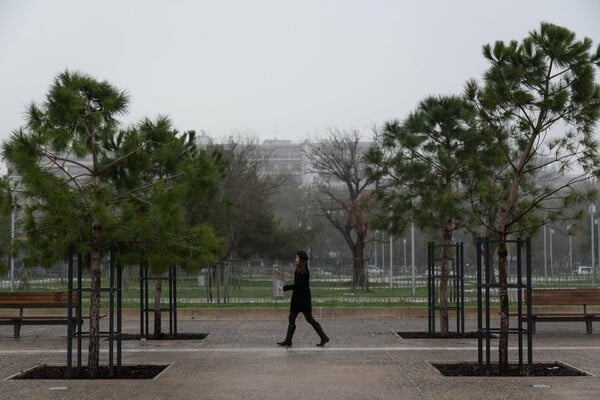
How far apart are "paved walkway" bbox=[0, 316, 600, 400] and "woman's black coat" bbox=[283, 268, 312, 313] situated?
0.66m

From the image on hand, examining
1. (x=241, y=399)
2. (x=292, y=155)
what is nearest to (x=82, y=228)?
(x=241, y=399)

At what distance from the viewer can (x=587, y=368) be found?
38.1 feet

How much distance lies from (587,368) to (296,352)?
4.53 meters

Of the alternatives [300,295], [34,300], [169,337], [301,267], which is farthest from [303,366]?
[34,300]

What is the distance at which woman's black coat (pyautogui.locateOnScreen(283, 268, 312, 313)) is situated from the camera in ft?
49.0

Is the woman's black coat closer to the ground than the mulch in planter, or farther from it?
farther from it

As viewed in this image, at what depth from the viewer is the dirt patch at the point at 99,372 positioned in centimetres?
1103

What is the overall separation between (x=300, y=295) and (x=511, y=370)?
4.67m

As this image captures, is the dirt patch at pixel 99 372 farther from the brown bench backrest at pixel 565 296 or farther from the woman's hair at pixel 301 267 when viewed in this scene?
the brown bench backrest at pixel 565 296

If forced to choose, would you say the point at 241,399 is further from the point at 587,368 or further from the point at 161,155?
the point at 587,368

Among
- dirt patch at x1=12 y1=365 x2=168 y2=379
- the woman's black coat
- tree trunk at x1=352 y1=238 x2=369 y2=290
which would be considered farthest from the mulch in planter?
tree trunk at x1=352 y1=238 x2=369 y2=290

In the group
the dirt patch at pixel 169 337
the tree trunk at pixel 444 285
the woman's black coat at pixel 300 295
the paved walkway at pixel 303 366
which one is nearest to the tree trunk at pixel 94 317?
the paved walkway at pixel 303 366

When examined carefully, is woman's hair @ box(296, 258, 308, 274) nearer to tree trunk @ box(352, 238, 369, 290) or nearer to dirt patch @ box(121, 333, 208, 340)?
dirt patch @ box(121, 333, 208, 340)

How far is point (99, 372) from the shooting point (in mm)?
11273
